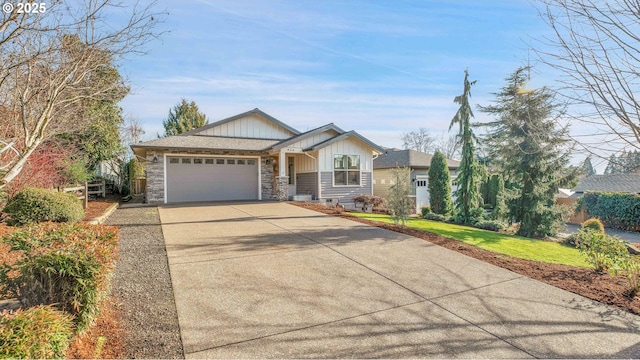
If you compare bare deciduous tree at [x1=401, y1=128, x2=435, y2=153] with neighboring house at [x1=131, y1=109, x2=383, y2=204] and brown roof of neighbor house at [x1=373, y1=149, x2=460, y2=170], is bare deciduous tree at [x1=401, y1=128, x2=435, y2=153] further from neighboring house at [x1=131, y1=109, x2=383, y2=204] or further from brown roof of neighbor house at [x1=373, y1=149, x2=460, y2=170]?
neighboring house at [x1=131, y1=109, x2=383, y2=204]

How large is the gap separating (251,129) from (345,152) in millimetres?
6051

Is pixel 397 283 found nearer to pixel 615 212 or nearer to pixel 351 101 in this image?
pixel 351 101

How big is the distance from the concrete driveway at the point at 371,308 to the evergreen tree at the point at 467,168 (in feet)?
28.2

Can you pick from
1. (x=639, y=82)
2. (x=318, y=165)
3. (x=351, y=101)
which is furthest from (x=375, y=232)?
(x=351, y=101)

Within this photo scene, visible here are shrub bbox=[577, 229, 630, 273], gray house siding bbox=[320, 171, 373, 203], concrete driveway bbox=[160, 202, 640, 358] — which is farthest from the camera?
gray house siding bbox=[320, 171, 373, 203]

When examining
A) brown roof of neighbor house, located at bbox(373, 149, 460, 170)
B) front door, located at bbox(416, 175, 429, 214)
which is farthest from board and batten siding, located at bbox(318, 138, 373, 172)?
front door, located at bbox(416, 175, 429, 214)

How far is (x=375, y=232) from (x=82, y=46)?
7262 mm

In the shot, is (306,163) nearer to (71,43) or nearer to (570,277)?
(570,277)

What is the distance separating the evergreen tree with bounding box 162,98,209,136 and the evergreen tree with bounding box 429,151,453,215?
28.1m

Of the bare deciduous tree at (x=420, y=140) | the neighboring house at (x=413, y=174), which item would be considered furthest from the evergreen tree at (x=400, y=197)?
the bare deciduous tree at (x=420, y=140)

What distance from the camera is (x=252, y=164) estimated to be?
59.1ft

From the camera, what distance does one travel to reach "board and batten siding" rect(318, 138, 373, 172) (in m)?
16.8

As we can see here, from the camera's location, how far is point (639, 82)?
381cm

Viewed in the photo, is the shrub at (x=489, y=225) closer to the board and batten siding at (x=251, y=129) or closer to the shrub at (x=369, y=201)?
the shrub at (x=369, y=201)
